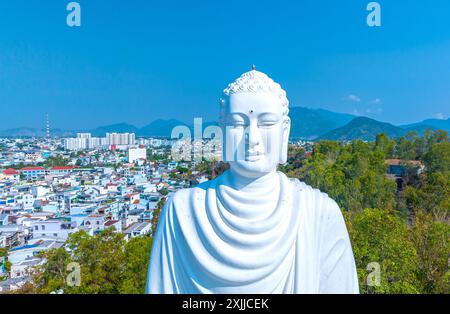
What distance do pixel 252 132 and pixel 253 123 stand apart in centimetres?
7

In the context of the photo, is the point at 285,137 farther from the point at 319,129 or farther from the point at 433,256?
the point at 319,129

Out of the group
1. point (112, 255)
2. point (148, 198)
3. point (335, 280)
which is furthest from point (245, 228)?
point (148, 198)

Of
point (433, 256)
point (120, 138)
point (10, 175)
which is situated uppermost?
point (120, 138)

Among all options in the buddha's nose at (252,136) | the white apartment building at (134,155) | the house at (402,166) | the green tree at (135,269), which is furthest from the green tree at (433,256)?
the white apartment building at (134,155)

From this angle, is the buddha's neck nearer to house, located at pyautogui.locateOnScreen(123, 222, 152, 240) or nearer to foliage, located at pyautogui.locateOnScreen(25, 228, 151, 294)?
foliage, located at pyautogui.locateOnScreen(25, 228, 151, 294)

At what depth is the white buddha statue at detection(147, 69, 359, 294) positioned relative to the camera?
2.66 metres

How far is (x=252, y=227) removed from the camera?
269 cm

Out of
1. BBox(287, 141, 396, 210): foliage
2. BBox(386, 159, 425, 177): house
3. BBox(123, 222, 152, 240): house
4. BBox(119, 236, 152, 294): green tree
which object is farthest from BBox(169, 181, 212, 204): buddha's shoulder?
BBox(386, 159, 425, 177): house

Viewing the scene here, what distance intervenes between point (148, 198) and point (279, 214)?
34.9m

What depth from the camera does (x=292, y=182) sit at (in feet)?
10.0

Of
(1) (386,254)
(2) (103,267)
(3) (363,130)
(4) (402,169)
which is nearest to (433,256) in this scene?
(1) (386,254)

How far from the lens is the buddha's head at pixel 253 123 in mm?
2791

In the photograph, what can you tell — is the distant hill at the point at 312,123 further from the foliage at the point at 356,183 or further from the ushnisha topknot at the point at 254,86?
the ushnisha topknot at the point at 254,86
